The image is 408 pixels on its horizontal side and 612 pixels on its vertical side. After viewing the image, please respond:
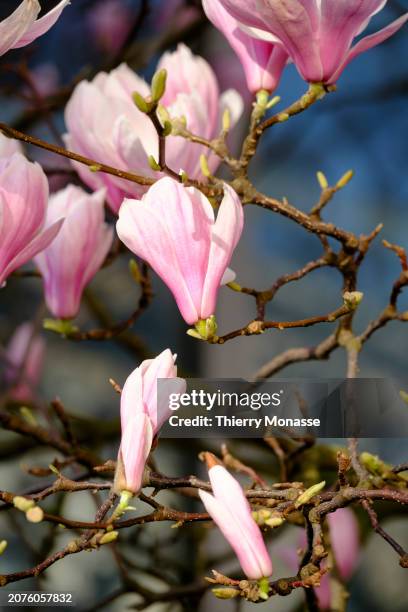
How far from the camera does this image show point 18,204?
0.32m

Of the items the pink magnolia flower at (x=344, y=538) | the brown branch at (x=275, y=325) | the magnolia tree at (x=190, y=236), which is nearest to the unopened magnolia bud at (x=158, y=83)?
the magnolia tree at (x=190, y=236)

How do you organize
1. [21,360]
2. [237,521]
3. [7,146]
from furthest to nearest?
[21,360] → [7,146] → [237,521]

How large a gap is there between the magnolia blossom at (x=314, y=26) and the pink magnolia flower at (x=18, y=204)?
111 mm

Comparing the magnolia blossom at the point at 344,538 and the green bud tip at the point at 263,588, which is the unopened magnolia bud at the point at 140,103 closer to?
the green bud tip at the point at 263,588

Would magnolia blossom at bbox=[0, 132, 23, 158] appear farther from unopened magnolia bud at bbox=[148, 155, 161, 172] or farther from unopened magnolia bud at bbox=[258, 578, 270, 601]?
unopened magnolia bud at bbox=[258, 578, 270, 601]

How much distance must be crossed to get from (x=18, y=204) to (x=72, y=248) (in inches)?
4.3

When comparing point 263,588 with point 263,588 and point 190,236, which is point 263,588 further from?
point 190,236

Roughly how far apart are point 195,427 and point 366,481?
0.08m

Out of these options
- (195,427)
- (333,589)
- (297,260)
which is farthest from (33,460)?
(195,427)

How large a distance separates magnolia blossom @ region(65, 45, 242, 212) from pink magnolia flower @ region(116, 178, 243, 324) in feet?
0.27

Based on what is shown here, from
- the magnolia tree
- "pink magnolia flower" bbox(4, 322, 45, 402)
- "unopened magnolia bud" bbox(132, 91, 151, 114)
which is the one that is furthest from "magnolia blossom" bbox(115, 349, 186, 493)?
"pink magnolia flower" bbox(4, 322, 45, 402)

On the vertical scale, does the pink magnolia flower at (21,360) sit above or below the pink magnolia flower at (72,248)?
below

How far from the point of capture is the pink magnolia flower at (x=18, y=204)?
12.6 inches

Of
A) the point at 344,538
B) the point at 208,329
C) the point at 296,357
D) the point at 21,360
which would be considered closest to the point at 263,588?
the point at 208,329
